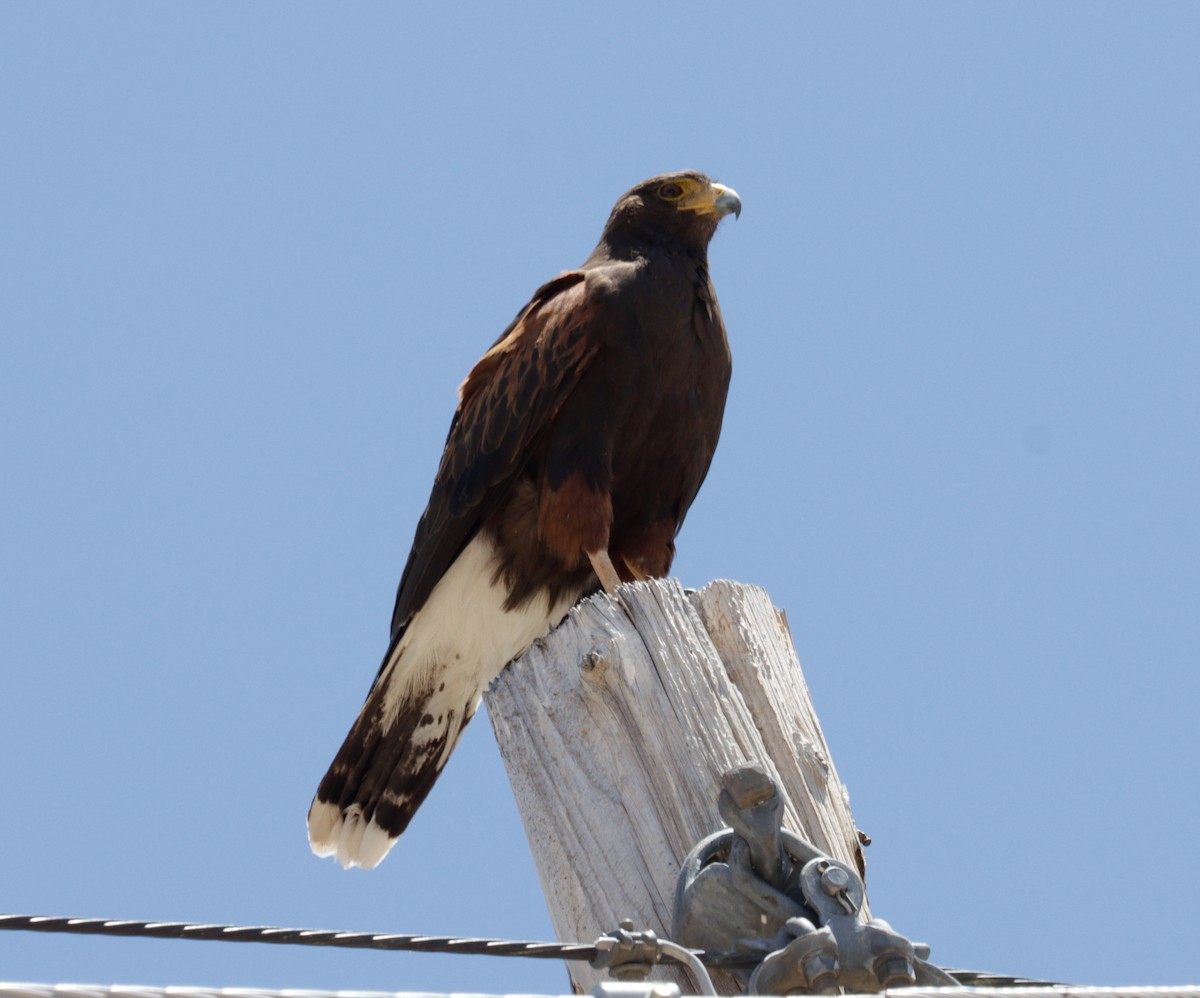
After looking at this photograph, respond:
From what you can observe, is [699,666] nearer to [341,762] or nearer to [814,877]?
[814,877]

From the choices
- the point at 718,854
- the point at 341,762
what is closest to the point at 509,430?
the point at 341,762

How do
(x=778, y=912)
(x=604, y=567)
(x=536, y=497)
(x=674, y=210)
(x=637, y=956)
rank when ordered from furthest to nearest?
(x=674, y=210)
(x=536, y=497)
(x=604, y=567)
(x=778, y=912)
(x=637, y=956)

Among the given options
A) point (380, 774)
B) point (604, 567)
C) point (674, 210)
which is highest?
point (674, 210)

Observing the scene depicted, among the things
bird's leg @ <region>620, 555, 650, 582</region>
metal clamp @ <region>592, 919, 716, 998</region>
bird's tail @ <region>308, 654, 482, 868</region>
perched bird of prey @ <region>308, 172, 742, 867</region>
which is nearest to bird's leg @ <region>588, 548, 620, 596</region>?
perched bird of prey @ <region>308, 172, 742, 867</region>

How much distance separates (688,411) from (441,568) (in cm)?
108

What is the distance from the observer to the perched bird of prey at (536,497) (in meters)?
5.57

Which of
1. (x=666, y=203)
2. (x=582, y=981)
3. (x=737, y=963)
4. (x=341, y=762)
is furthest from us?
(x=666, y=203)

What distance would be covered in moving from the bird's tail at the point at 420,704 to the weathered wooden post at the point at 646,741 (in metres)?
2.31

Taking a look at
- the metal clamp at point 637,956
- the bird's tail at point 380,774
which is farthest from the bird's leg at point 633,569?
the metal clamp at point 637,956

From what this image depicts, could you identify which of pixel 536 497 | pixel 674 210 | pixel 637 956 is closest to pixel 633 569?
pixel 536 497

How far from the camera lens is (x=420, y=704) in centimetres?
572

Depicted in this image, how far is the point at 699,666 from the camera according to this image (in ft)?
10.0

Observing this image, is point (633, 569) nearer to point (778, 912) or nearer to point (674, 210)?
point (674, 210)

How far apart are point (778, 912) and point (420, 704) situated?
320 cm
